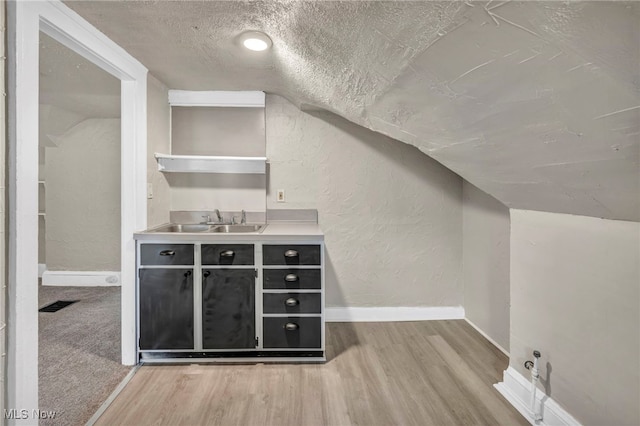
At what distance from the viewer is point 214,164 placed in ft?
8.09

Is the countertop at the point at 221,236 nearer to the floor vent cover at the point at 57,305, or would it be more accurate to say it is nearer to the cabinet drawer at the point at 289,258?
the cabinet drawer at the point at 289,258

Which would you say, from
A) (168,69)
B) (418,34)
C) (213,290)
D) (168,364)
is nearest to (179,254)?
(213,290)

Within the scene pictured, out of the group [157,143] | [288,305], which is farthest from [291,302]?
[157,143]

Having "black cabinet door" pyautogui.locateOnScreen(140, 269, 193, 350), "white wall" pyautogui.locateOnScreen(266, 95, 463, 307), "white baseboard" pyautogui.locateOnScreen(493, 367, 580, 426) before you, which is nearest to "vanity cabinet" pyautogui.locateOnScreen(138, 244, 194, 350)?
"black cabinet door" pyautogui.locateOnScreen(140, 269, 193, 350)

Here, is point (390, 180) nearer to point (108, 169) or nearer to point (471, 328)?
point (471, 328)

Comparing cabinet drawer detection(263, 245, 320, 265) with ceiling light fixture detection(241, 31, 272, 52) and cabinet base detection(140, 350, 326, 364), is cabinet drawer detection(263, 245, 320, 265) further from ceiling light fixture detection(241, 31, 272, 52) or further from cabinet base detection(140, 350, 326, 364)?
ceiling light fixture detection(241, 31, 272, 52)

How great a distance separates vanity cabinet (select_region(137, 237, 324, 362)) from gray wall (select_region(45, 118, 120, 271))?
212 cm

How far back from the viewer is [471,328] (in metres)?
2.48

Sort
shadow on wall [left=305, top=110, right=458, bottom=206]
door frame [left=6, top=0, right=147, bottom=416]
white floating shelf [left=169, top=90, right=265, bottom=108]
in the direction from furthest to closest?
shadow on wall [left=305, top=110, right=458, bottom=206] < white floating shelf [left=169, top=90, right=265, bottom=108] < door frame [left=6, top=0, right=147, bottom=416]

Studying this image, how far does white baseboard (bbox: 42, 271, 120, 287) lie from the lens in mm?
3541

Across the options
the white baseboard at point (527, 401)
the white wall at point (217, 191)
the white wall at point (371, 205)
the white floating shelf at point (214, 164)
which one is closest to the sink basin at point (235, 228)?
the white wall at point (217, 191)

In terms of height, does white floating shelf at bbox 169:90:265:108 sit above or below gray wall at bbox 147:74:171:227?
above

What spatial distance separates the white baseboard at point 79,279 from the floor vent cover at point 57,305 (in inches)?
20.5

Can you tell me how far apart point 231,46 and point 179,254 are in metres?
1.26
